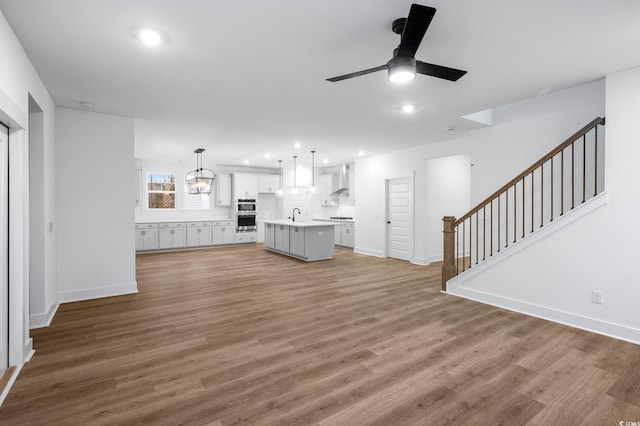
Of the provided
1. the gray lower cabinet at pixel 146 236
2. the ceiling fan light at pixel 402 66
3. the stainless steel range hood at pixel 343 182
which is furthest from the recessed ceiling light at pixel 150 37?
the stainless steel range hood at pixel 343 182

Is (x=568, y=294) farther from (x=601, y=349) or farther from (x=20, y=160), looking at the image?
(x=20, y=160)

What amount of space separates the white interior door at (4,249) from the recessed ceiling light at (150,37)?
1271mm

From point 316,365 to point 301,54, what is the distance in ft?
8.83

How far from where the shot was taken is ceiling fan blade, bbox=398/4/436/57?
1753 mm

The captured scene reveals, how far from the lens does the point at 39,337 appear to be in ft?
10.2

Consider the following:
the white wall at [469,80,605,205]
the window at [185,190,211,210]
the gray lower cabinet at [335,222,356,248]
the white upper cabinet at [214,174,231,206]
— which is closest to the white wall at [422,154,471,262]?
the white wall at [469,80,605,205]

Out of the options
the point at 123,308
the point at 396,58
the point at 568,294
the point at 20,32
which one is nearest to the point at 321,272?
the point at 123,308

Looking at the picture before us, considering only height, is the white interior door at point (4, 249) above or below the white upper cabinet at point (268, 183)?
below

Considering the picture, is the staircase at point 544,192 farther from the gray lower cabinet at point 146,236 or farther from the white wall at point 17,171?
the gray lower cabinet at point 146,236

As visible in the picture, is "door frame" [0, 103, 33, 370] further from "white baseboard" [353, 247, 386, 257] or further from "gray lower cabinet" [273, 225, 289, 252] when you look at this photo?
"white baseboard" [353, 247, 386, 257]

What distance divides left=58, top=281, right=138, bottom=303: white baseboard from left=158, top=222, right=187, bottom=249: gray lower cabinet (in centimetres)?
437

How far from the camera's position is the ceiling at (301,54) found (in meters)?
2.15

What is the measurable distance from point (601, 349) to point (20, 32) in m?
5.61

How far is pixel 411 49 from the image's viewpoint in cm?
213
